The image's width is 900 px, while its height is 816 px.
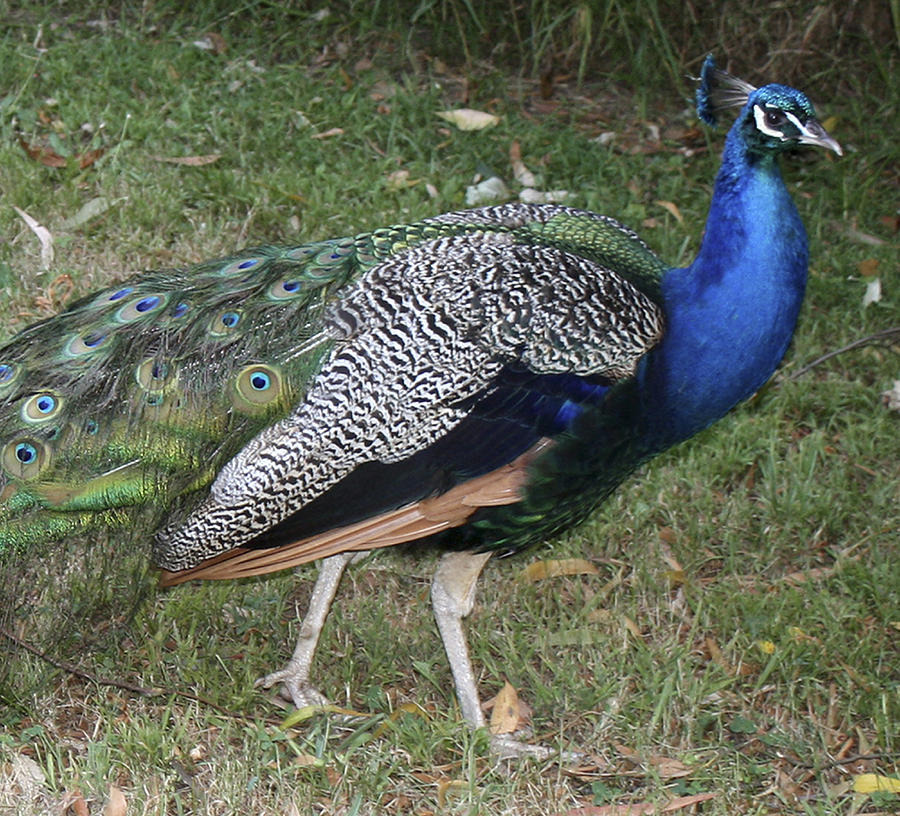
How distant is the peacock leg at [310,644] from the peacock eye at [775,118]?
123 cm

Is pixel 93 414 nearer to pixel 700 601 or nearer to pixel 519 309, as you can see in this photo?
pixel 519 309

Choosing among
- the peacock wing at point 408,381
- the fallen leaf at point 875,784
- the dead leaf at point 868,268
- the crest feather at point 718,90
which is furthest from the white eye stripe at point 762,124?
the dead leaf at point 868,268

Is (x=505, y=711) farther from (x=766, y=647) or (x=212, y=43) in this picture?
(x=212, y=43)

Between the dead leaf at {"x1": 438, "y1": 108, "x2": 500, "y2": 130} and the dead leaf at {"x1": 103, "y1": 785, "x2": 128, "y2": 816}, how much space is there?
2907mm

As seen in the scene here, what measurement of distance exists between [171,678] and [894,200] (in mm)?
2948

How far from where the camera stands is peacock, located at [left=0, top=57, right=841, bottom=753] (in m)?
2.62

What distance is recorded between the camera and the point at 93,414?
8.57 ft

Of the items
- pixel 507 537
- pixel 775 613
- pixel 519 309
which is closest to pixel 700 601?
pixel 775 613

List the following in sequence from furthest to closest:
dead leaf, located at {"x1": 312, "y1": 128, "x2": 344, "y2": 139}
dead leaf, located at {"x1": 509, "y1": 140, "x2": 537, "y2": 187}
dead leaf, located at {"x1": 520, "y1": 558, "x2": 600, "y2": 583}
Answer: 1. dead leaf, located at {"x1": 312, "y1": 128, "x2": 344, "y2": 139}
2. dead leaf, located at {"x1": 509, "y1": 140, "x2": 537, "y2": 187}
3. dead leaf, located at {"x1": 520, "y1": 558, "x2": 600, "y2": 583}

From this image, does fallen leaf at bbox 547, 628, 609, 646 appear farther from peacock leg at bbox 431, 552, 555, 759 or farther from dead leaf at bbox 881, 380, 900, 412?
dead leaf at bbox 881, 380, 900, 412

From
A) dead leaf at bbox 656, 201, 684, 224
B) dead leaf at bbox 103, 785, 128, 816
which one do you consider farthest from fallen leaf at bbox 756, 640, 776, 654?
dead leaf at bbox 656, 201, 684, 224

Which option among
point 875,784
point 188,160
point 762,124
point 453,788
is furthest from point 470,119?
point 875,784

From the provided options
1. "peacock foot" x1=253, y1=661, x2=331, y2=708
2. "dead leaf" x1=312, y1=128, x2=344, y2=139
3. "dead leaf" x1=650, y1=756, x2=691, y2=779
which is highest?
"dead leaf" x1=312, y1=128, x2=344, y2=139

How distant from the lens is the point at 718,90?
3.03 m
